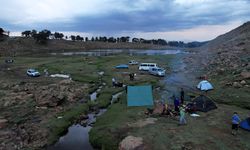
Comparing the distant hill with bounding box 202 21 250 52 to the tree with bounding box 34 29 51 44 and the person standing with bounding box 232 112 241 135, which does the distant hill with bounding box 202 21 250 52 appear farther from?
the tree with bounding box 34 29 51 44

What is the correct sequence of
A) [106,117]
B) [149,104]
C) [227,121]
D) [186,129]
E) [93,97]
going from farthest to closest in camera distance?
[93,97] < [149,104] < [106,117] < [227,121] < [186,129]

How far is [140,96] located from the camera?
3181 cm

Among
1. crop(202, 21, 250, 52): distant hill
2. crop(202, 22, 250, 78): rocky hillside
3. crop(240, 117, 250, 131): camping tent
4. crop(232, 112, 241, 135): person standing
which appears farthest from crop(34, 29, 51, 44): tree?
crop(232, 112, 241, 135): person standing

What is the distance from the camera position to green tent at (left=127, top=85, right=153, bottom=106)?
31.4 m

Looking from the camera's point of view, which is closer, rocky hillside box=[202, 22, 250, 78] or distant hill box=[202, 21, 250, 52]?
rocky hillside box=[202, 22, 250, 78]

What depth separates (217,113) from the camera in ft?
89.9

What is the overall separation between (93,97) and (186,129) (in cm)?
2017

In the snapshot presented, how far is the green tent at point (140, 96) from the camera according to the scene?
31.4m

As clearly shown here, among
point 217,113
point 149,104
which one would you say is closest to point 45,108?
point 149,104

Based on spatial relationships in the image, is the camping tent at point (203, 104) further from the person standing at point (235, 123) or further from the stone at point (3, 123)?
the stone at point (3, 123)

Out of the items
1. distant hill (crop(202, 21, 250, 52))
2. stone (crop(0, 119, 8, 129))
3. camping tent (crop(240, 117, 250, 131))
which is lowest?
A: stone (crop(0, 119, 8, 129))

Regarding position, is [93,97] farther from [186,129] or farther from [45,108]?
[186,129]

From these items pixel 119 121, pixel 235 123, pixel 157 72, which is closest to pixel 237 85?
pixel 235 123

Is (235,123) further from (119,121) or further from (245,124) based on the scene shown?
(119,121)
